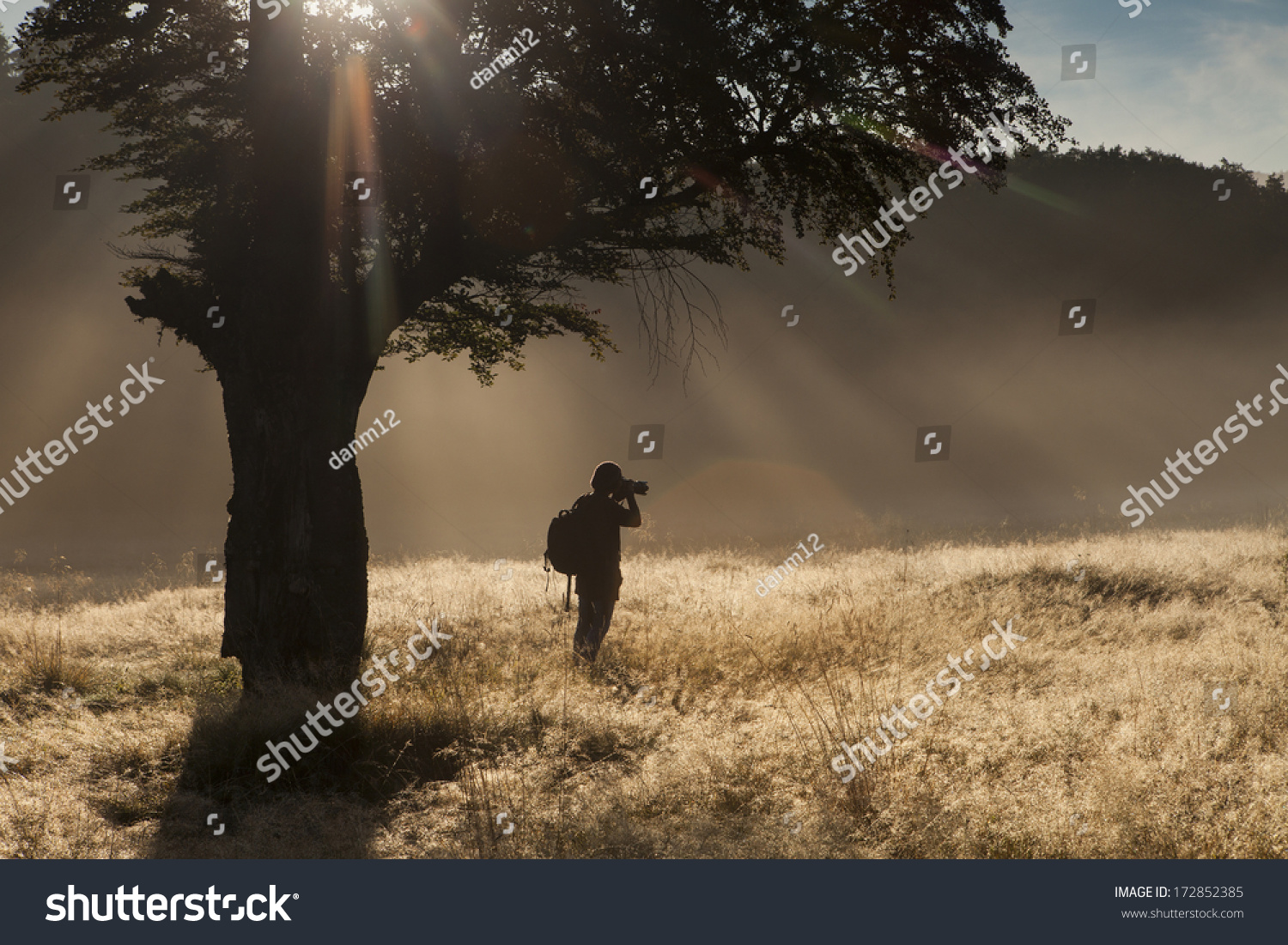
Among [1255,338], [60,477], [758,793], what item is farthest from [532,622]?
[1255,338]

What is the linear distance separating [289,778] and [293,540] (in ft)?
8.92

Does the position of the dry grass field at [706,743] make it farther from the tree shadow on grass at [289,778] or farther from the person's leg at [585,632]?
the person's leg at [585,632]

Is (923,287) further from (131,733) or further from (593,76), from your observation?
(131,733)

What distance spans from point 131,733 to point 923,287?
66.4m

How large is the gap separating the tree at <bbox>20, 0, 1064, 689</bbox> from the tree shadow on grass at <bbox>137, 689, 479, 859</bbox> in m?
1.27

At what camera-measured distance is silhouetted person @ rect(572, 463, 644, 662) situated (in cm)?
857

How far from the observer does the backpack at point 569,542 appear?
28.2 ft

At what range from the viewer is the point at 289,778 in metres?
5.32

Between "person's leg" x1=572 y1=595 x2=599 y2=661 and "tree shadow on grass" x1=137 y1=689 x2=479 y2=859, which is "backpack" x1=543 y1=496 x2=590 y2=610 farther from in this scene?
"tree shadow on grass" x1=137 y1=689 x2=479 y2=859

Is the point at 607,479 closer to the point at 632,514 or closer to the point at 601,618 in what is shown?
the point at 632,514

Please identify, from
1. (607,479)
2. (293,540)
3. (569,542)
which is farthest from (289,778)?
(607,479)

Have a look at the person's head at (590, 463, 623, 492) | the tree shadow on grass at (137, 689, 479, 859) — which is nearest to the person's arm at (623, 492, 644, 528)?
the person's head at (590, 463, 623, 492)

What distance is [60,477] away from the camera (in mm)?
44562

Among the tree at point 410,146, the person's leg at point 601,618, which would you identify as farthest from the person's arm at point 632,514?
the tree at point 410,146
